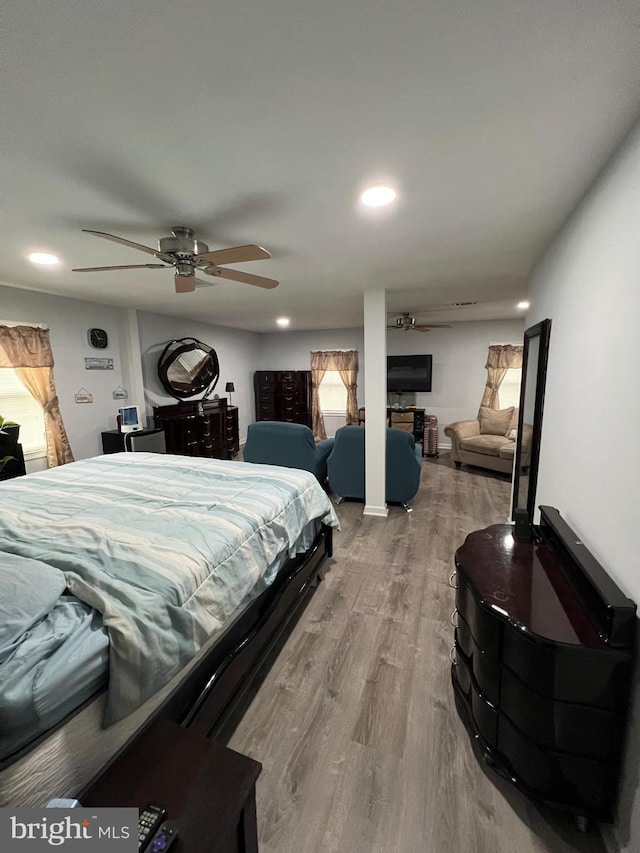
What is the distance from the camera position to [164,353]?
493 cm

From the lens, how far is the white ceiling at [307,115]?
0.78 m

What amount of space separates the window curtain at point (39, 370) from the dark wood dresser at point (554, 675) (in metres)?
4.06

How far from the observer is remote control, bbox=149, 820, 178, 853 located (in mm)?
683

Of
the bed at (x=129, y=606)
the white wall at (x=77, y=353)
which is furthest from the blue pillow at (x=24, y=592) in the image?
the white wall at (x=77, y=353)

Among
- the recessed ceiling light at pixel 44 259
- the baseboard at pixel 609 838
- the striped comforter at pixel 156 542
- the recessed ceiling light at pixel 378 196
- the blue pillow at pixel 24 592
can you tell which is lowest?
the baseboard at pixel 609 838

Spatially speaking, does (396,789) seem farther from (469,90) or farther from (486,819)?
(469,90)

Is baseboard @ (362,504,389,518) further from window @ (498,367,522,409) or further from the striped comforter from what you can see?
window @ (498,367,522,409)

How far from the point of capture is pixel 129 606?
1082mm

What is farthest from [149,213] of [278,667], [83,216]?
[278,667]

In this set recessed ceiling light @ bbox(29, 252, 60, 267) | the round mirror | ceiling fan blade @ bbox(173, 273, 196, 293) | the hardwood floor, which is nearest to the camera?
the hardwood floor

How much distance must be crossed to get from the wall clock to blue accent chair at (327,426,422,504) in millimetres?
3045

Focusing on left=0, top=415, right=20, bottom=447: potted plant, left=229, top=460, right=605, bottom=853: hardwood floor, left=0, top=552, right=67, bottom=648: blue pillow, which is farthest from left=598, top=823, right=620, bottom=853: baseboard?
left=0, top=415, right=20, bottom=447: potted plant

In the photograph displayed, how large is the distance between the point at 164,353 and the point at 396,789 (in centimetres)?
511

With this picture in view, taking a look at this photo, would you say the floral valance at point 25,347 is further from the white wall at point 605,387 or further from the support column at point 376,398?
the white wall at point 605,387
